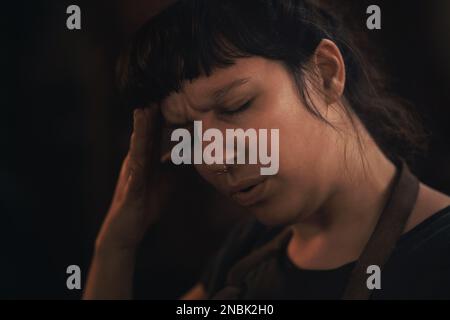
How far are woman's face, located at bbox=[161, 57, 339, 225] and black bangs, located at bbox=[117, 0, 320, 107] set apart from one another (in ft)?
0.09

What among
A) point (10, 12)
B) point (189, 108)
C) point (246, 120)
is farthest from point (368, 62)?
point (10, 12)

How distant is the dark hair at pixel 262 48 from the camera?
1385mm

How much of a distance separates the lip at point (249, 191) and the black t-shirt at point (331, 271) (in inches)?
2.7

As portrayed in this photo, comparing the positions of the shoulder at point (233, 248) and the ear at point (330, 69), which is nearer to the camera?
the ear at point (330, 69)

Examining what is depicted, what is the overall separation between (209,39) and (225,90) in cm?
12

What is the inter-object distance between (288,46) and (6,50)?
71 centimetres

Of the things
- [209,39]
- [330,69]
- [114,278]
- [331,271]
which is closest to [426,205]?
[331,271]

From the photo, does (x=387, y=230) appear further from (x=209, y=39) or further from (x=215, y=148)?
(x=209, y=39)

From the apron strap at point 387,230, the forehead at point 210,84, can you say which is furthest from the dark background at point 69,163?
the apron strap at point 387,230

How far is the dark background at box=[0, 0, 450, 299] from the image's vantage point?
1482 mm

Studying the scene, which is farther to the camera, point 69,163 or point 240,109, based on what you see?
point 69,163

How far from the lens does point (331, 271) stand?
1.42 metres

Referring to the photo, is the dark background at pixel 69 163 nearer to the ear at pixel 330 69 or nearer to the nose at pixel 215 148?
the nose at pixel 215 148
